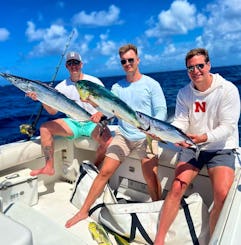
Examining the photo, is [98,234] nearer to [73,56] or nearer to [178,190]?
[178,190]

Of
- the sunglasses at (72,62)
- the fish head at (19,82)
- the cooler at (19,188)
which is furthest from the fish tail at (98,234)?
the sunglasses at (72,62)

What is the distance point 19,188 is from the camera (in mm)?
2955

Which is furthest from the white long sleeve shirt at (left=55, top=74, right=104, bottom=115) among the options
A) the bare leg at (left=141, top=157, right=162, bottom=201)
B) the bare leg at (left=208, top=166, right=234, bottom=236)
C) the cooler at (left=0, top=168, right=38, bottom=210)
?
the bare leg at (left=208, top=166, right=234, bottom=236)

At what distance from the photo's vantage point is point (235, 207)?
1885mm

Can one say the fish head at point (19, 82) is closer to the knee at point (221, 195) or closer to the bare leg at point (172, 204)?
the bare leg at point (172, 204)

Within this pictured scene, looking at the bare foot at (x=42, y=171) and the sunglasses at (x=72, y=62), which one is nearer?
the bare foot at (x=42, y=171)

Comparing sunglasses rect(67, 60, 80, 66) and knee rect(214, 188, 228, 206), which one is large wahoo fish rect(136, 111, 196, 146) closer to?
knee rect(214, 188, 228, 206)

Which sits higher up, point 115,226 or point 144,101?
point 144,101

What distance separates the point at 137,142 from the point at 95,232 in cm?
90

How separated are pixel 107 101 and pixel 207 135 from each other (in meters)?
0.83

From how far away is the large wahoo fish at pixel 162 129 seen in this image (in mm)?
2273

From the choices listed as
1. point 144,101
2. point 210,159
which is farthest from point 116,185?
point 210,159

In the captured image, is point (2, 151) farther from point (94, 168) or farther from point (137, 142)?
point (137, 142)

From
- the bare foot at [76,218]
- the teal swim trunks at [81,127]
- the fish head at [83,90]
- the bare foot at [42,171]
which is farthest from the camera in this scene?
the teal swim trunks at [81,127]
